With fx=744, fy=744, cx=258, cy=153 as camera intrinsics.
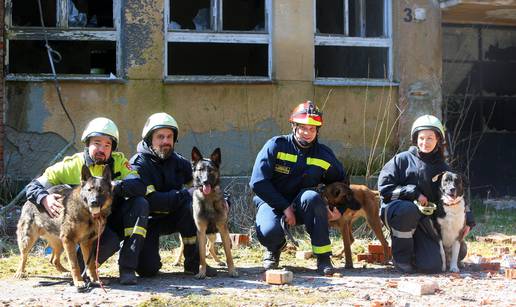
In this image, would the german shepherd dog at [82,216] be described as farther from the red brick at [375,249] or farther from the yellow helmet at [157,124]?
the red brick at [375,249]

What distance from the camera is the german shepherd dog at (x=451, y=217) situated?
23.2ft

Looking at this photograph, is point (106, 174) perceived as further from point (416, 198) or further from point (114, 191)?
point (416, 198)

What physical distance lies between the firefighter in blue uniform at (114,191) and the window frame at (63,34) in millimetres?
4517

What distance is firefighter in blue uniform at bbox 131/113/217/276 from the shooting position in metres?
6.97

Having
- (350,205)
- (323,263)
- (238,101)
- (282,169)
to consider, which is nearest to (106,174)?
(282,169)

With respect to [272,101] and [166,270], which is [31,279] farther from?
[272,101]

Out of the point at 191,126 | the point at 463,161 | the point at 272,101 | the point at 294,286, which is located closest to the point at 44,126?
the point at 191,126

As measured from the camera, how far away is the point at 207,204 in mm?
6988

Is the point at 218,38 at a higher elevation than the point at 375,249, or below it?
higher

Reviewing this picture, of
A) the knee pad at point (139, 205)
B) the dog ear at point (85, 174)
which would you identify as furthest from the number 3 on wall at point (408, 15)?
the dog ear at point (85, 174)

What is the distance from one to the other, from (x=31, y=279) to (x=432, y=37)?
7957mm

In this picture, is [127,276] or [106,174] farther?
[127,276]

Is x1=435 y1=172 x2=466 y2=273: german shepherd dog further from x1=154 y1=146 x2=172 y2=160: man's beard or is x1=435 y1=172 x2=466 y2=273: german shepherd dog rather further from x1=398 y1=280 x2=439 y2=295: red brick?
x1=154 y1=146 x2=172 y2=160: man's beard

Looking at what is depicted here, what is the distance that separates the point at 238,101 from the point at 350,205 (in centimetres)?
440
